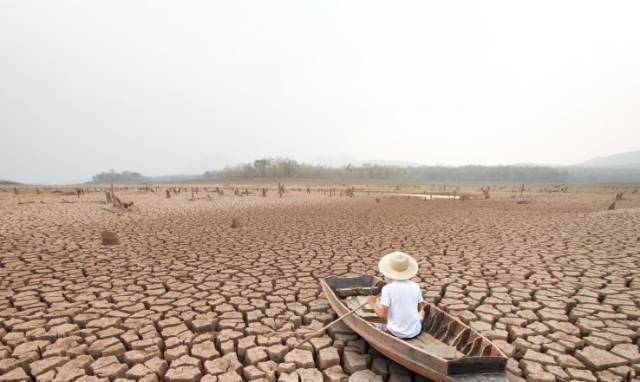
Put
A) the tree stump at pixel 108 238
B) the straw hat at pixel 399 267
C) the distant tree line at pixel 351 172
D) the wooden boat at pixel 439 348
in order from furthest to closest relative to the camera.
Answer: the distant tree line at pixel 351 172, the tree stump at pixel 108 238, the straw hat at pixel 399 267, the wooden boat at pixel 439 348

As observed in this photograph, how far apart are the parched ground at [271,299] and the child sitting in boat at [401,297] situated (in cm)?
40

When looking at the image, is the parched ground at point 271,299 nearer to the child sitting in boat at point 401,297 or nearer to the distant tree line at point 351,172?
the child sitting in boat at point 401,297

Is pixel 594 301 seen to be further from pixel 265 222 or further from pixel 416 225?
pixel 265 222

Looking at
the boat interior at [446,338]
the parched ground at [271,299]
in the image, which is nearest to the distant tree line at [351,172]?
the parched ground at [271,299]

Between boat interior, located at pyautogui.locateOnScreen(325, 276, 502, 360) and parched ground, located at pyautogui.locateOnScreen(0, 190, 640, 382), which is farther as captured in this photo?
parched ground, located at pyautogui.locateOnScreen(0, 190, 640, 382)

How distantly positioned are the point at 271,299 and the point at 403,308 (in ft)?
7.58

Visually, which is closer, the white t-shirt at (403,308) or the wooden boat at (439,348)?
the wooden boat at (439,348)

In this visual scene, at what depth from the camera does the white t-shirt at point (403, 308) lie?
314cm

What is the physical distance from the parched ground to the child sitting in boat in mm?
396

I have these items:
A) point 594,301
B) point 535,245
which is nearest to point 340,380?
point 594,301

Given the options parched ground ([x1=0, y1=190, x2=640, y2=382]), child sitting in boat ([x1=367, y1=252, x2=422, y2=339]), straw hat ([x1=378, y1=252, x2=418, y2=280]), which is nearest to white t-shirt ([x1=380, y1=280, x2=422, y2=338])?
child sitting in boat ([x1=367, y1=252, x2=422, y2=339])

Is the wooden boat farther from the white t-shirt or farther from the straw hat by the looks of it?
the straw hat

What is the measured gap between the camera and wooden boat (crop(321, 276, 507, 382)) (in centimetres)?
236

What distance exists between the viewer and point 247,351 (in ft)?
11.1
